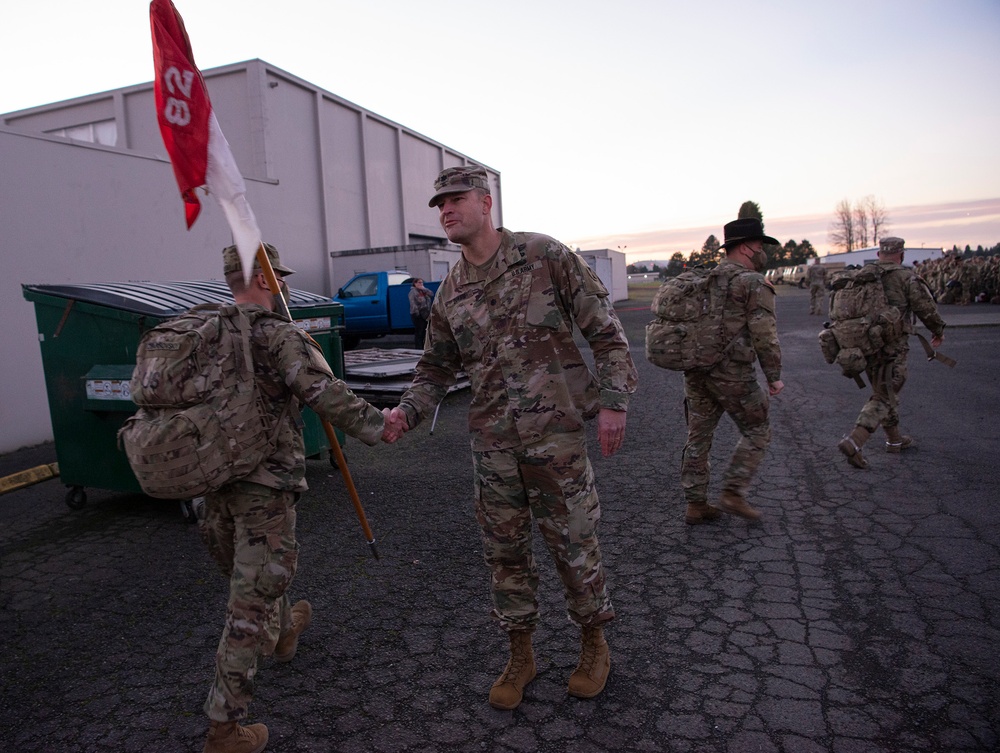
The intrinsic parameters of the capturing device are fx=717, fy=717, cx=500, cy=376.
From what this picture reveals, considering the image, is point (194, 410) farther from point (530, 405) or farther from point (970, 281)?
point (970, 281)

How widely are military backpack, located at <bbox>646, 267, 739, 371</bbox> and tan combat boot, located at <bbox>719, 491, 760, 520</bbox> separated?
90cm

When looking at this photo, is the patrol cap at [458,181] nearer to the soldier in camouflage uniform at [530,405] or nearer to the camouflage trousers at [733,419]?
the soldier in camouflage uniform at [530,405]

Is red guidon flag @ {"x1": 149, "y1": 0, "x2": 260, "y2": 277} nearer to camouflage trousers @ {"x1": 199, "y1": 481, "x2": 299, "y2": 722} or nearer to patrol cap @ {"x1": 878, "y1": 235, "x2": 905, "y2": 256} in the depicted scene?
camouflage trousers @ {"x1": 199, "y1": 481, "x2": 299, "y2": 722}

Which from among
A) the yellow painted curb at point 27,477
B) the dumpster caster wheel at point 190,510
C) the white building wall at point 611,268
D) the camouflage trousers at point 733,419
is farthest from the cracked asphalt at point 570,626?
the white building wall at point 611,268

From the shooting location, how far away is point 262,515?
107 inches

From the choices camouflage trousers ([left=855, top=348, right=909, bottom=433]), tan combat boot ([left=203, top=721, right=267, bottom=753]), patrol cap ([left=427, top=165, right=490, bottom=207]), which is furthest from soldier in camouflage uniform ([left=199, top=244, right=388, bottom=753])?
camouflage trousers ([left=855, top=348, right=909, bottom=433])

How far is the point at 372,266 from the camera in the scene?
20.9m

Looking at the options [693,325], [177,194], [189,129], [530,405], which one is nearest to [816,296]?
[177,194]

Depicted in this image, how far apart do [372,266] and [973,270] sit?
22.0 m

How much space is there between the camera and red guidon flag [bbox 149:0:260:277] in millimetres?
2852

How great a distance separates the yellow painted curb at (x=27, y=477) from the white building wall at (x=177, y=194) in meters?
2.08

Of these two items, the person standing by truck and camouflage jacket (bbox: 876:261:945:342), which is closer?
camouflage jacket (bbox: 876:261:945:342)

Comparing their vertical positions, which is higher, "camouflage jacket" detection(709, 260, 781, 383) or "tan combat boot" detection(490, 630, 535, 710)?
"camouflage jacket" detection(709, 260, 781, 383)

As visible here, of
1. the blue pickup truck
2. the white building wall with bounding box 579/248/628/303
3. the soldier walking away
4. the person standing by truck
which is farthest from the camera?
the white building wall with bounding box 579/248/628/303
